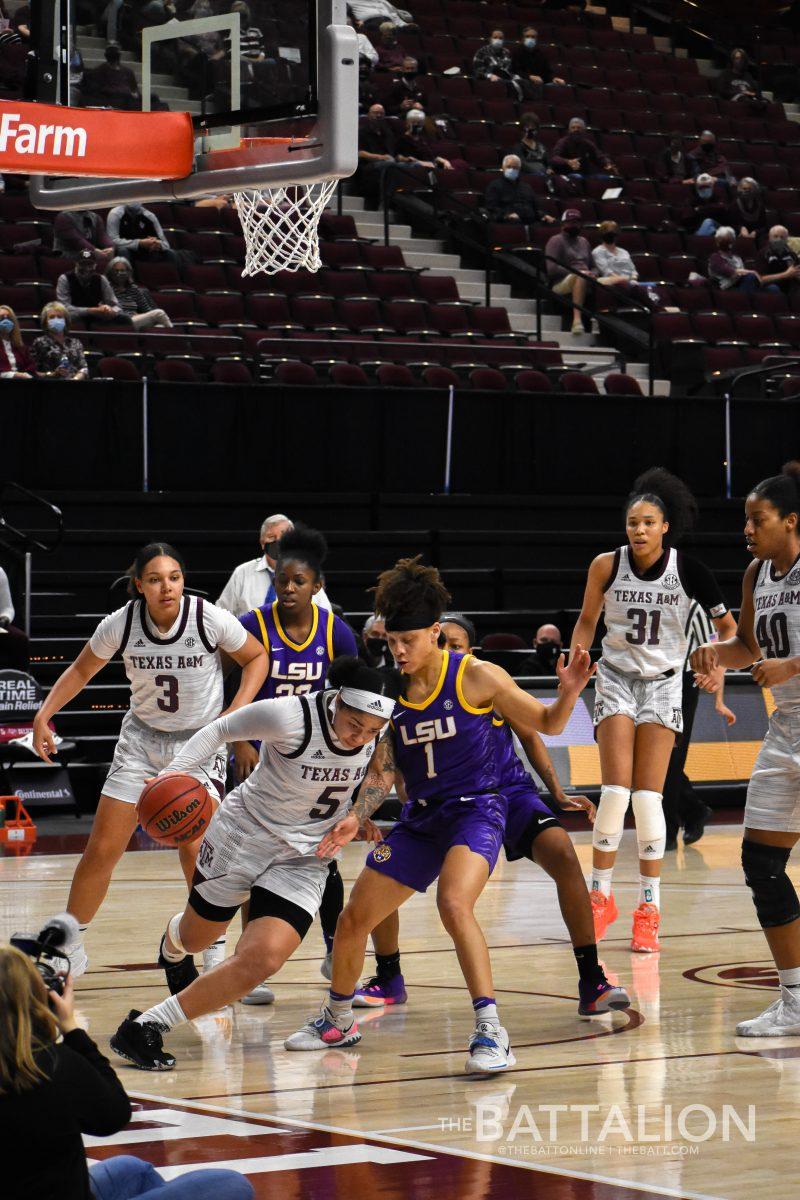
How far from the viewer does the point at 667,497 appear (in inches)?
316

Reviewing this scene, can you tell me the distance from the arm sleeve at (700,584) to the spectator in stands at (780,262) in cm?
1401

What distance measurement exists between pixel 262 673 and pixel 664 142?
1831cm

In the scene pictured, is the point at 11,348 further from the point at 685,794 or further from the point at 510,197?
the point at 510,197

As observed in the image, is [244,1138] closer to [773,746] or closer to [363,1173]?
[363,1173]

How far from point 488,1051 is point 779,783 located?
1.36 metres

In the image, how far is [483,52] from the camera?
912 inches

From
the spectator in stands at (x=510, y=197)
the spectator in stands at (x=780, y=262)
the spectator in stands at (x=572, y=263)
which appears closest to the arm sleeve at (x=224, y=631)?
the spectator in stands at (x=572, y=263)

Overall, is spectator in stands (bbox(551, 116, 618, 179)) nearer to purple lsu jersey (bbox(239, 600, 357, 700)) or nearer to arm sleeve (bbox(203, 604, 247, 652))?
purple lsu jersey (bbox(239, 600, 357, 700))

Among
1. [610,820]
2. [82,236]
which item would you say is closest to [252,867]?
[610,820]

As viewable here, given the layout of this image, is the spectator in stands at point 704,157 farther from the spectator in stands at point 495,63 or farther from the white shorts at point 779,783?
the white shorts at point 779,783

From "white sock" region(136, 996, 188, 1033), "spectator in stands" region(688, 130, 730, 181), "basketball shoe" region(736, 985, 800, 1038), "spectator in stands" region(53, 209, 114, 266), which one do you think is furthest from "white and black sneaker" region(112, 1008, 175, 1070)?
"spectator in stands" region(688, 130, 730, 181)

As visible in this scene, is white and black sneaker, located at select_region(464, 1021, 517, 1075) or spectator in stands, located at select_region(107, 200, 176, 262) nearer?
white and black sneaker, located at select_region(464, 1021, 517, 1075)

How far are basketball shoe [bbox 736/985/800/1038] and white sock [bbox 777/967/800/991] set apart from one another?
0.01m

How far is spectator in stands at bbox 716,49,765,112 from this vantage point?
25844 mm
